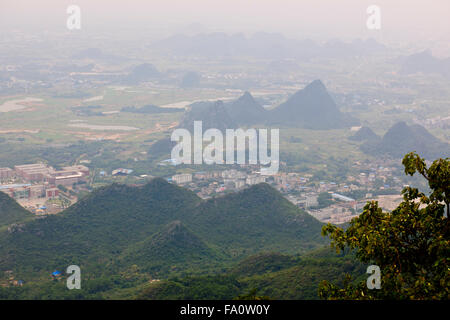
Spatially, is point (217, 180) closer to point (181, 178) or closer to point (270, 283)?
point (181, 178)

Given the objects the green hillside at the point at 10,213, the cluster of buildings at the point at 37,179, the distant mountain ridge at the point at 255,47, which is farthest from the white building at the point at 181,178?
the distant mountain ridge at the point at 255,47

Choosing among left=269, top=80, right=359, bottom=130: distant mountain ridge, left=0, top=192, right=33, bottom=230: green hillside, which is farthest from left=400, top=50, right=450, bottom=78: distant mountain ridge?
left=0, top=192, right=33, bottom=230: green hillside

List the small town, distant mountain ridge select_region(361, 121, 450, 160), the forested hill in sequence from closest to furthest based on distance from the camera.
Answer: the forested hill
the small town
distant mountain ridge select_region(361, 121, 450, 160)

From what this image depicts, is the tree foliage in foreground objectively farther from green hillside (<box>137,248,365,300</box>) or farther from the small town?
the small town

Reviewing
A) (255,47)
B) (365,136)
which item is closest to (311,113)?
(365,136)

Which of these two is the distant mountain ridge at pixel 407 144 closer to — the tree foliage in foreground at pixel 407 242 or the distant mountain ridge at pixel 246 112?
the distant mountain ridge at pixel 246 112
